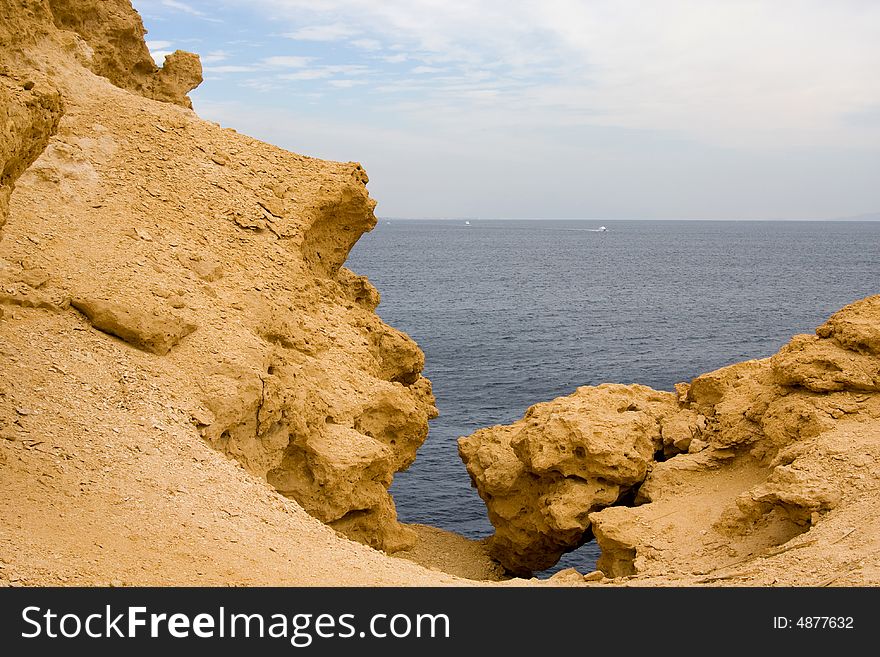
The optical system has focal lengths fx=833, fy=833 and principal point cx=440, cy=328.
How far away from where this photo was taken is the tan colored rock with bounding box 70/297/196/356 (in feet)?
47.5

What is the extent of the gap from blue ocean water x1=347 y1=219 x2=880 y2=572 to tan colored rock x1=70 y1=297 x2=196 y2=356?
16137mm

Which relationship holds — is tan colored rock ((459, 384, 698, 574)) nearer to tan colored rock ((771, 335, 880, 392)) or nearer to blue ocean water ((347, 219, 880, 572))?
tan colored rock ((771, 335, 880, 392))

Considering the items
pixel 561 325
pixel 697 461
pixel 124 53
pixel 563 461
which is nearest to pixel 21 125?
pixel 563 461

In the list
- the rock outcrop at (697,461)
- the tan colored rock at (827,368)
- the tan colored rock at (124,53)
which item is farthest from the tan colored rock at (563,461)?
the tan colored rock at (124,53)

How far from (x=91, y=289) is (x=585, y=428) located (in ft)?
36.8

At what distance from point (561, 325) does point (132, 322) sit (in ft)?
177

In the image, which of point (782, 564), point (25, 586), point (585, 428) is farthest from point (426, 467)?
point (25, 586)

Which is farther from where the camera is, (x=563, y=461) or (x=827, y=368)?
(x=563, y=461)

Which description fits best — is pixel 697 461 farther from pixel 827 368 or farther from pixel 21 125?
pixel 21 125

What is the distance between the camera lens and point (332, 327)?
65.5 feet

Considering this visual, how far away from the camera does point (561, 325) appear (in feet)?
218

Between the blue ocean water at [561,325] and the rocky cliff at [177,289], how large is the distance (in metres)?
11.4

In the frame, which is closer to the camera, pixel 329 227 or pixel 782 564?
pixel 782 564
